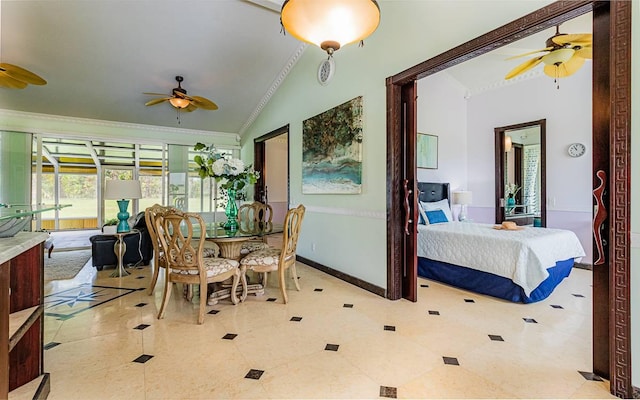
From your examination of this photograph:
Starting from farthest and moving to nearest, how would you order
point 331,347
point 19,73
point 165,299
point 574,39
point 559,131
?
point 559,131
point 19,73
point 574,39
point 165,299
point 331,347

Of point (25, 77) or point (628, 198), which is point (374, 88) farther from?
point (25, 77)

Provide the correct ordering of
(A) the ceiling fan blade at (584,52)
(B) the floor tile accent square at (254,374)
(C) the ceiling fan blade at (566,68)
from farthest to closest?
(C) the ceiling fan blade at (566,68) → (A) the ceiling fan blade at (584,52) → (B) the floor tile accent square at (254,374)

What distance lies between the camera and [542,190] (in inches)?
203

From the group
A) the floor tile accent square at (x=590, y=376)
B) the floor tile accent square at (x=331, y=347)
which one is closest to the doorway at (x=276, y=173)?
the floor tile accent square at (x=331, y=347)

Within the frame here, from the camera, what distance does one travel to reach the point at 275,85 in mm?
5664

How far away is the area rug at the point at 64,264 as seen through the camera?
13.6ft

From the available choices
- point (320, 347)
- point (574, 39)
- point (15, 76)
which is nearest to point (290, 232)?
point (320, 347)

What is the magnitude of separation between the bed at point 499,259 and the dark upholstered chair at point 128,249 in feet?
13.8

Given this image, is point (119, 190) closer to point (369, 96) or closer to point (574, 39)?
point (369, 96)

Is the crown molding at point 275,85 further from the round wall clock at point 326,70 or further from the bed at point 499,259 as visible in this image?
the bed at point 499,259

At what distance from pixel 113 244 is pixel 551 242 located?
5769 millimetres

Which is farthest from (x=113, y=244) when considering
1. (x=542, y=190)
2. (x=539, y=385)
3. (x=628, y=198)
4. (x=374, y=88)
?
(x=542, y=190)

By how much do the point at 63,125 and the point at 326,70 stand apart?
544 cm

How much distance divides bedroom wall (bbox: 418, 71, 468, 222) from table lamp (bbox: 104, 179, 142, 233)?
15.0 feet
